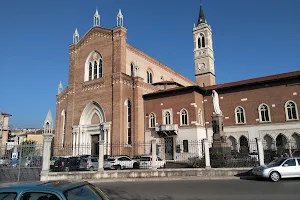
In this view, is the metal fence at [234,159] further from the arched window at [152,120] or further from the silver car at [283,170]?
the arched window at [152,120]

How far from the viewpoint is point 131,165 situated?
22234 millimetres

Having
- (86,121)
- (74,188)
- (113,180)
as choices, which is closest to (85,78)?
(86,121)

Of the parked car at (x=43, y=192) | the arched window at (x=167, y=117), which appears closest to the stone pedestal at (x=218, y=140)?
the arched window at (x=167, y=117)

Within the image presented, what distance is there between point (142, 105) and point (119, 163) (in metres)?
11.0

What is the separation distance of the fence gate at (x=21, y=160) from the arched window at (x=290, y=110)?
76.7ft

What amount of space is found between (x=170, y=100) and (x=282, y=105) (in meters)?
12.1

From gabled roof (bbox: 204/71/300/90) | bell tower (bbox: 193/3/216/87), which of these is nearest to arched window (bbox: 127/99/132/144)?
gabled roof (bbox: 204/71/300/90)

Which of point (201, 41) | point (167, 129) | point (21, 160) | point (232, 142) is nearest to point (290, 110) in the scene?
point (232, 142)

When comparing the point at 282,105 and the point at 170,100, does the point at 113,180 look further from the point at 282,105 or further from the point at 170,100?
the point at 282,105

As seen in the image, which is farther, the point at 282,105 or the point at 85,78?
the point at 85,78

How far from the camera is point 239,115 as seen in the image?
29.0 m

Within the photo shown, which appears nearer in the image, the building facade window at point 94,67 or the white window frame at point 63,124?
the building facade window at point 94,67

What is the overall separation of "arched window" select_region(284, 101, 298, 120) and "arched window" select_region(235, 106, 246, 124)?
14.1ft

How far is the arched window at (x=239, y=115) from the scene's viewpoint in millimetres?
28703
